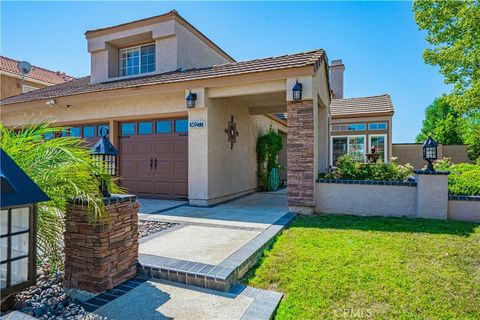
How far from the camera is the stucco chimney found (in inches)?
874

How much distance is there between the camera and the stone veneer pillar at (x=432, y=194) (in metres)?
6.70

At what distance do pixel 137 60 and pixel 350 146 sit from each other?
43.9ft

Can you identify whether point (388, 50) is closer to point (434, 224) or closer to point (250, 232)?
point (434, 224)

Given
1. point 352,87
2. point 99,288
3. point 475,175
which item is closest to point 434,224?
point 475,175

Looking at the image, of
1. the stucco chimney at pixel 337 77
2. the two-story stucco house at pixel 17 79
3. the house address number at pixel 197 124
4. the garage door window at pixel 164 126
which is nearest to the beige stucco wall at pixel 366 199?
the house address number at pixel 197 124

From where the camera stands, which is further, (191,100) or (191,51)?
(191,51)

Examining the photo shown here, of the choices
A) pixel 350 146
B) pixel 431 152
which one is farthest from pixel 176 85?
pixel 350 146

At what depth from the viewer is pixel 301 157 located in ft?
24.2

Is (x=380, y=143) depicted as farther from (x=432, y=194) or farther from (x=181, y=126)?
(x=181, y=126)

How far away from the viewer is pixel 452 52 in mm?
14320

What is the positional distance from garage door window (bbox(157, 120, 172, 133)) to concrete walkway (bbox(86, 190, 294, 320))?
170 inches

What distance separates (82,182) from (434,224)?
6.84m

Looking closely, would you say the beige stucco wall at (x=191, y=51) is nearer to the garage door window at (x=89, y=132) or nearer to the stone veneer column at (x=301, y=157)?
the garage door window at (x=89, y=132)

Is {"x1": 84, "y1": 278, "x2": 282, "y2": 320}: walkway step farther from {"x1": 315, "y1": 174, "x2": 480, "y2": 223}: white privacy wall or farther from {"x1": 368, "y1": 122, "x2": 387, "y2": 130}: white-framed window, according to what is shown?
{"x1": 368, "y1": 122, "x2": 387, "y2": 130}: white-framed window
